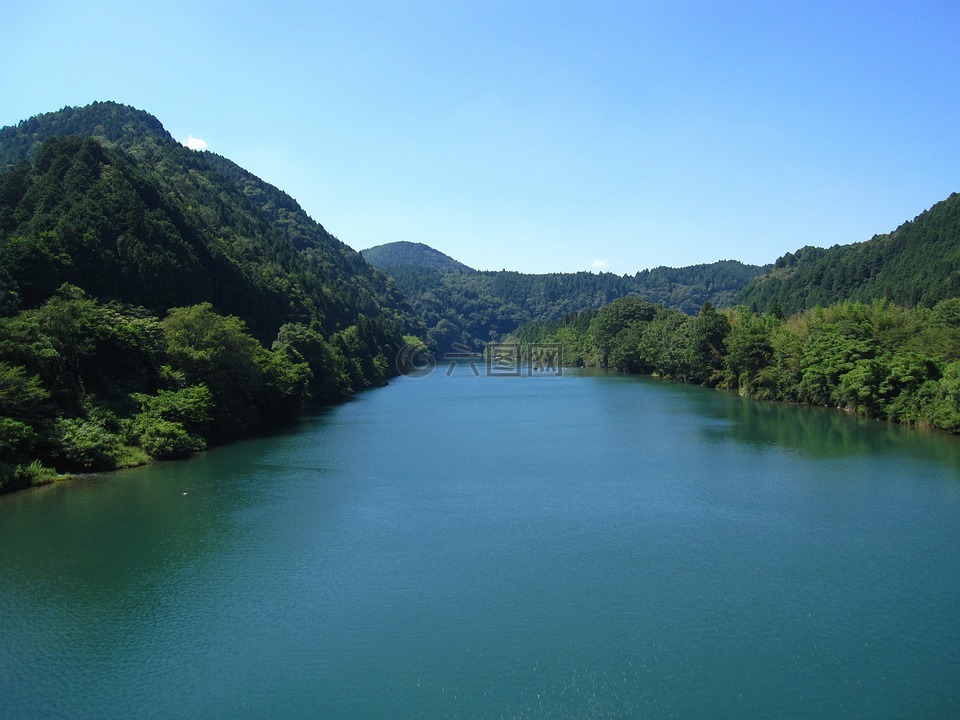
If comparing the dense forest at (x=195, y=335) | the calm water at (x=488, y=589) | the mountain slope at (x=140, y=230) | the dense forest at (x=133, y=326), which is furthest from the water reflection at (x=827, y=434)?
the mountain slope at (x=140, y=230)

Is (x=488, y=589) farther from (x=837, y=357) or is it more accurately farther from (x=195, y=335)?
(x=837, y=357)

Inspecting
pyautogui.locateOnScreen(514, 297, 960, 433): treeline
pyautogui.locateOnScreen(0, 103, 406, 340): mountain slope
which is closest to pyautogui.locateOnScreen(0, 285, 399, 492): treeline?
pyautogui.locateOnScreen(0, 103, 406, 340): mountain slope

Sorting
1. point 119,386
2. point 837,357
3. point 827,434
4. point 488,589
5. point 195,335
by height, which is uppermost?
point 195,335

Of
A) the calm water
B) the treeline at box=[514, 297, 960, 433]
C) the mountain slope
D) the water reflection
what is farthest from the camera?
the treeline at box=[514, 297, 960, 433]

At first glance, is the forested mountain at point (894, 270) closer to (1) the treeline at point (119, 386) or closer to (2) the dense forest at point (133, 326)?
(2) the dense forest at point (133, 326)

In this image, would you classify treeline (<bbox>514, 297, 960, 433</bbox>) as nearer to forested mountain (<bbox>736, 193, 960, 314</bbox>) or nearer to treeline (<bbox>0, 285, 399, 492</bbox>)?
forested mountain (<bbox>736, 193, 960, 314</bbox>)

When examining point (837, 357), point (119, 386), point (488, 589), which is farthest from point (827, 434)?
point (119, 386)

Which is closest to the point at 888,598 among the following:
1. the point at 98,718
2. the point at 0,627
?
the point at 98,718
